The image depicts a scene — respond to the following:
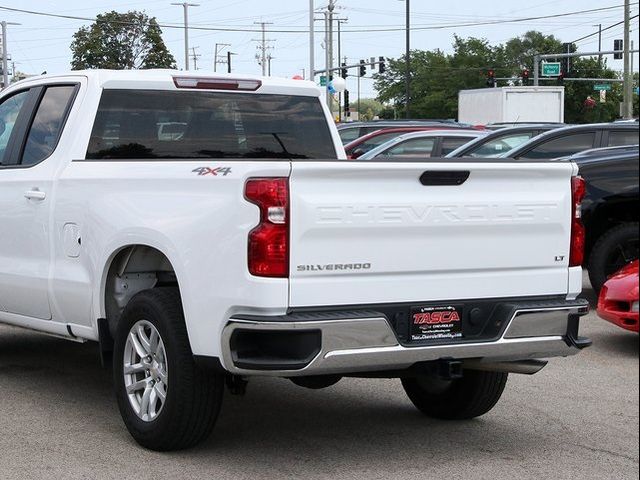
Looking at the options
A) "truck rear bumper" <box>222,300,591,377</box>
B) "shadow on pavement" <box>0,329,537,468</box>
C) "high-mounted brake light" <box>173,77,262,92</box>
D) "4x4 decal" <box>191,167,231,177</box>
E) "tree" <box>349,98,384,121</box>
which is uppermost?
"tree" <box>349,98,384,121</box>

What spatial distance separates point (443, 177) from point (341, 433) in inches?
66.7

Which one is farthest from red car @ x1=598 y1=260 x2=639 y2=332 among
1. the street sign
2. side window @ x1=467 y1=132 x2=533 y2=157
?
the street sign

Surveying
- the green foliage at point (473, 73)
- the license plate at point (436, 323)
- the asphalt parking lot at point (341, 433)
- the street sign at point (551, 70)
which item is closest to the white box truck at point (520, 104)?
the street sign at point (551, 70)

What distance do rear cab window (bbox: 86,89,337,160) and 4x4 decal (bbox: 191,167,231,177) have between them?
4.70 ft

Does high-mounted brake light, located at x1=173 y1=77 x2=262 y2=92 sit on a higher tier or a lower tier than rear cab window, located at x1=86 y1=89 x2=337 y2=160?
higher

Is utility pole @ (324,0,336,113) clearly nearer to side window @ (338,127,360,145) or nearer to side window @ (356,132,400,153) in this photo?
side window @ (338,127,360,145)

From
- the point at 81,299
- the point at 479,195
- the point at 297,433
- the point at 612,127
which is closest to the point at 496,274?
the point at 479,195

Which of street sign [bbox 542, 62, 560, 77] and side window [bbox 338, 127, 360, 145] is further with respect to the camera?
street sign [bbox 542, 62, 560, 77]

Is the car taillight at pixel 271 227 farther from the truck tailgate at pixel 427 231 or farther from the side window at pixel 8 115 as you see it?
the side window at pixel 8 115

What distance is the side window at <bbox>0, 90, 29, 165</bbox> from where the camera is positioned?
743cm

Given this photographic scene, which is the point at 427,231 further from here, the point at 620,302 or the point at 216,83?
the point at 620,302

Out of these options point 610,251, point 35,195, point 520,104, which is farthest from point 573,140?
point 520,104

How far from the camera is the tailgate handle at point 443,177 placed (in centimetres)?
534

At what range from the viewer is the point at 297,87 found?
24.2 ft
